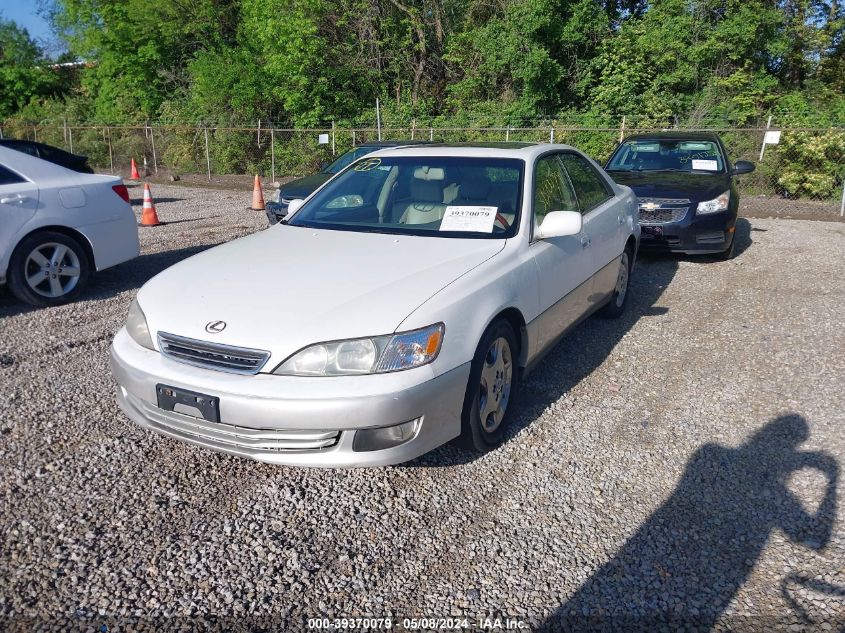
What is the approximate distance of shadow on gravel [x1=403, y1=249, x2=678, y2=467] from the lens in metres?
3.63

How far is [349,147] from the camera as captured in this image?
21.4 metres

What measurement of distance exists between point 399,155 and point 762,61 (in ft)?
74.3

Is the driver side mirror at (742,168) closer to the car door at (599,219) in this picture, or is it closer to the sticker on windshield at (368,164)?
the car door at (599,219)

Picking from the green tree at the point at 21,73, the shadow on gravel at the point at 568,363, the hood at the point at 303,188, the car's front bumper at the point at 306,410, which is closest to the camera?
the car's front bumper at the point at 306,410

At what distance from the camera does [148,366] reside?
122 inches

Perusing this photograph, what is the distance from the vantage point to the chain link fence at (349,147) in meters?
13.9

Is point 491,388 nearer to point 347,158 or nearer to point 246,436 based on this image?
point 246,436

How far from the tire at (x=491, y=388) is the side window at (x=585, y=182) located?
1.69m

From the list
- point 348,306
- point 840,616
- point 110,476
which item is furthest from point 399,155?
point 840,616

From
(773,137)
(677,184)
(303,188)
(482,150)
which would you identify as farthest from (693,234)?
(773,137)

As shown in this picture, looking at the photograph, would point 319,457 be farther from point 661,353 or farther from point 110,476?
point 661,353

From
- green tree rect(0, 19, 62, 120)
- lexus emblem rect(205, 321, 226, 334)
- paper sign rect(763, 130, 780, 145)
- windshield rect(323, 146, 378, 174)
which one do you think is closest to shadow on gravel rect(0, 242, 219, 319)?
windshield rect(323, 146, 378, 174)

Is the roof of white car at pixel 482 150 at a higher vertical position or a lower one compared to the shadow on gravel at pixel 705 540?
higher

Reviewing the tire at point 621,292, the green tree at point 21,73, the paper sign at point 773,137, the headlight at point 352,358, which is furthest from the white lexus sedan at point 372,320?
the green tree at point 21,73
